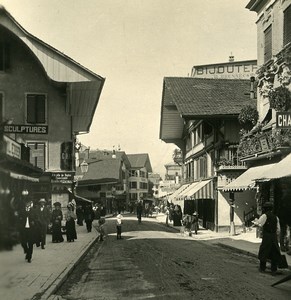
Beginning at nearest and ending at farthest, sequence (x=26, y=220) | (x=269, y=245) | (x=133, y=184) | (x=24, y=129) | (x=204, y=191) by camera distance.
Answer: (x=26, y=220) < (x=24, y=129) < (x=269, y=245) < (x=204, y=191) < (x=133, y=184)

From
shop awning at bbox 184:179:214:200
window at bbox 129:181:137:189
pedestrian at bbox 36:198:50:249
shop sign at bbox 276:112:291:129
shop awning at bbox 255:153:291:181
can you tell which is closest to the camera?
pedestrian at bbox 36:198:50:249

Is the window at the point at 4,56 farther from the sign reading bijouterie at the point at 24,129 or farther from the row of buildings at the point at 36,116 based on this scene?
the sign reading bijouterie at the point at 24,129

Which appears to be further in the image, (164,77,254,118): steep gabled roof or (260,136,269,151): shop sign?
(164,77,254,118): steep gabled roof

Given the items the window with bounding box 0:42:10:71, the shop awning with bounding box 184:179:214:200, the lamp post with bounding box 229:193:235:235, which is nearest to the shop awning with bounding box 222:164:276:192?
the lamp post with bounding box 229:193:235:235

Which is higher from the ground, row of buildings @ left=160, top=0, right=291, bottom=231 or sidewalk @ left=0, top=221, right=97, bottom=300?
row of buildings @ left=160, top=0, right=291, bottom=231

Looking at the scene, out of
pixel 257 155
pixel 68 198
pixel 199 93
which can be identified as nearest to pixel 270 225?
pixel 257 155

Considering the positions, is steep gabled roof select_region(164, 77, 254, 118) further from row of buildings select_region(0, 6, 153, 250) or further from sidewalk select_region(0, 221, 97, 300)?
sidewalk select_region(0, 221, 97, 300)

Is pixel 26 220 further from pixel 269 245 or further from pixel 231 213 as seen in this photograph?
pixel 231 213

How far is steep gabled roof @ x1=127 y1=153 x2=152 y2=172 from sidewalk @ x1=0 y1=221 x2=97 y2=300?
87.6 metres

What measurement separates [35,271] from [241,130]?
17.2m

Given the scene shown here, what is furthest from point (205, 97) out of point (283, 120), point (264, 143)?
point (283, 120)

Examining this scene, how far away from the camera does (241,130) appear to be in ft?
87.2

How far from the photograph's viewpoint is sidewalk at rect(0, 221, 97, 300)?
469 centimetres

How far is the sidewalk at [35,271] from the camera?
469 cm
